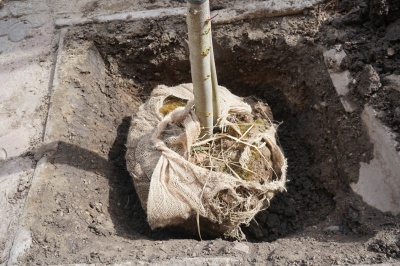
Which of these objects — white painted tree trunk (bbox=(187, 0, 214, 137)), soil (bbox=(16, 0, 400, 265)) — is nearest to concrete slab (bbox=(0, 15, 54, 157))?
soil (bbox=(16, 0, 400, 265))

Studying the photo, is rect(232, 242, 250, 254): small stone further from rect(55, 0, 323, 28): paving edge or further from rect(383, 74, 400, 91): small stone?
→ rect(55, 0, 323, 28): paving edge

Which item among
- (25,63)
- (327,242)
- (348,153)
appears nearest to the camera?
(327,242)

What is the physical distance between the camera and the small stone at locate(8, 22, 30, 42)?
3.05 m

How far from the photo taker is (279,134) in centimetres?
286

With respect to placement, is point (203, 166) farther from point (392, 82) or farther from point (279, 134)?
point (392, 82)

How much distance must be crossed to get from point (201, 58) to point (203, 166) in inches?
23.7

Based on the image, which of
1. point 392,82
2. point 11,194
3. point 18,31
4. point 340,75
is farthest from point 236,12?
point 11,194

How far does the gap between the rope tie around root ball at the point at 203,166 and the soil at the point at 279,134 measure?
0.55ft

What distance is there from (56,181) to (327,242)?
1332 millimetres

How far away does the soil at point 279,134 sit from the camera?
6.66 feet

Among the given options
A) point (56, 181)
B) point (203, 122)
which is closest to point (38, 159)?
point (56, 181)

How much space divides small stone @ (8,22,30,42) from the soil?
1.10 ft

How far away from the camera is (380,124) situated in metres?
2.30

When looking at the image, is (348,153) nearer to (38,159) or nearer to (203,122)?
(203,122)
